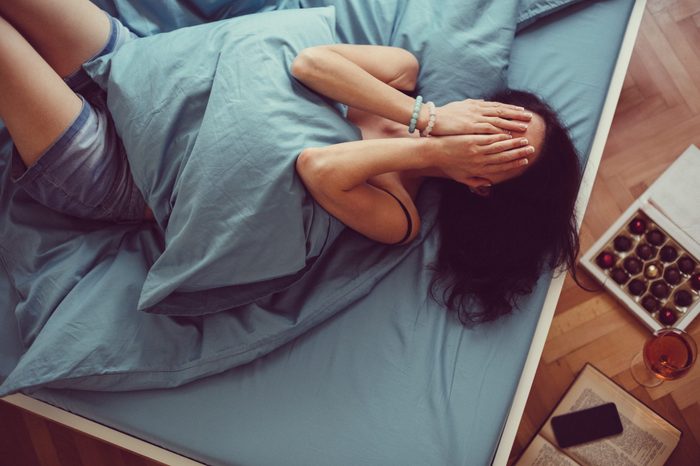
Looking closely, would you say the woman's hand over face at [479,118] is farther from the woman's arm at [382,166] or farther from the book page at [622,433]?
the book page at [622,433]

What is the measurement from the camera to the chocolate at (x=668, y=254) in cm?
126

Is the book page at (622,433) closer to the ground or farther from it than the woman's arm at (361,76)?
closer to the ground

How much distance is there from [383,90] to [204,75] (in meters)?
0.32

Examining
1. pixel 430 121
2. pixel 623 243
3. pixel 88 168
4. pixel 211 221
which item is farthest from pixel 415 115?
pixel 623 243

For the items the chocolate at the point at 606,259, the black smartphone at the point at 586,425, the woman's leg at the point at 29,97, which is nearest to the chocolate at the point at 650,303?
the chocolate at the point at 606,259

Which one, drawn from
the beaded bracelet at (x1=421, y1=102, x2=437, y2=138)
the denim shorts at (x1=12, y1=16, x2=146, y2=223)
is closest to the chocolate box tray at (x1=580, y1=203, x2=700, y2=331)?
the beaded bracelet at (x1=421, y1=102, x2=437, y2=138)

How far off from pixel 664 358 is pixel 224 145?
3.82 ft

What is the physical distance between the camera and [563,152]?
0.92 metres

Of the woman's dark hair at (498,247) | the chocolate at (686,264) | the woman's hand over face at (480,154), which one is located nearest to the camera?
the woman's hand over face at (480,154)

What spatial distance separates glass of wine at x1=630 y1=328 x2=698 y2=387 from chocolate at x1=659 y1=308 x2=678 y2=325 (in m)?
0.02

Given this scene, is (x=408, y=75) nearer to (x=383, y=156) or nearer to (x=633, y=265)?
(x=383, y=156)

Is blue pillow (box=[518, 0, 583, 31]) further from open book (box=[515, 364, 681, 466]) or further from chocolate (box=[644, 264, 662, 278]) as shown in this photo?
open book (box=[515, 364, 681, 466])

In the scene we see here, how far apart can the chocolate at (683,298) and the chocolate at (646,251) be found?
0.11 metres

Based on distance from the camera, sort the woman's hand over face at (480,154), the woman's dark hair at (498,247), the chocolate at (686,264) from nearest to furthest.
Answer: the woman's hand over face at (480,154), the woman's dark hair at (498,247), the chocolate at (686,264)
